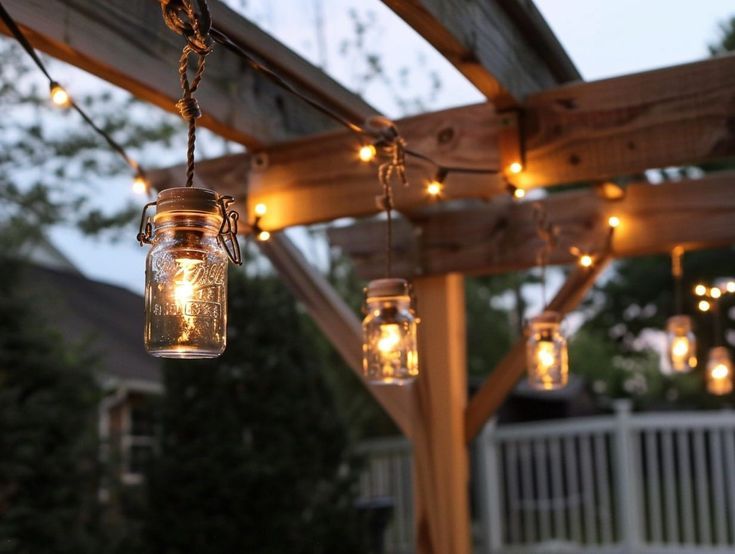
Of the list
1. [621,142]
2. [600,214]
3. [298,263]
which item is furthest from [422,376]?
[621,142]

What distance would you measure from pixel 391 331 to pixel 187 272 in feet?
3.38

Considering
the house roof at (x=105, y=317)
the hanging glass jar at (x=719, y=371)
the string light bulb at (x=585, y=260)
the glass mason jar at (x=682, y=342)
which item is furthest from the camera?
the house roof at (x=105, y=317)

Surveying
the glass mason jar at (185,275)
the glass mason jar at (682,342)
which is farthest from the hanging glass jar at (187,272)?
the glass mason jar at (682,342)

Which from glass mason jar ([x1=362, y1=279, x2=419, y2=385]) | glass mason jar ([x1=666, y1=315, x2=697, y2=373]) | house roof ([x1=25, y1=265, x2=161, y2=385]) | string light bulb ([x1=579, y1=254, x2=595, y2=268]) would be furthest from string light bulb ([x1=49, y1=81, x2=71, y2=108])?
house roof ([x1=25, y1=265, x2=161, y2=385])

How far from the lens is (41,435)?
6.16 metres

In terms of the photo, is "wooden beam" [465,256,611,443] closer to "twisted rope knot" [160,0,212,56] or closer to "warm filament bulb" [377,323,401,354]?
"warm filament bulb" [377,323,401,354]

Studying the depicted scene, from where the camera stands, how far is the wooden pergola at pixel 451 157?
2.83 metres

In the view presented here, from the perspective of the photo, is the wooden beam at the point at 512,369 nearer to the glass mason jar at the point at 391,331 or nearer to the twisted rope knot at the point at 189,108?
the glass mason jar at the point at 391,331

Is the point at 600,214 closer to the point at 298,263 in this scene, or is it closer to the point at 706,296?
the point at 706,296

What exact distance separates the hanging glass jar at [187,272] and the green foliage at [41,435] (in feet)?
15.2

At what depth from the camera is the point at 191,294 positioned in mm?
1605

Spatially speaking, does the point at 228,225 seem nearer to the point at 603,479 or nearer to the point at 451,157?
the point at 451,157

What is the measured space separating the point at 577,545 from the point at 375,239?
4.40 meters

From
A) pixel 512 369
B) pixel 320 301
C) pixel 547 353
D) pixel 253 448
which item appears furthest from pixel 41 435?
pixel 547 353
